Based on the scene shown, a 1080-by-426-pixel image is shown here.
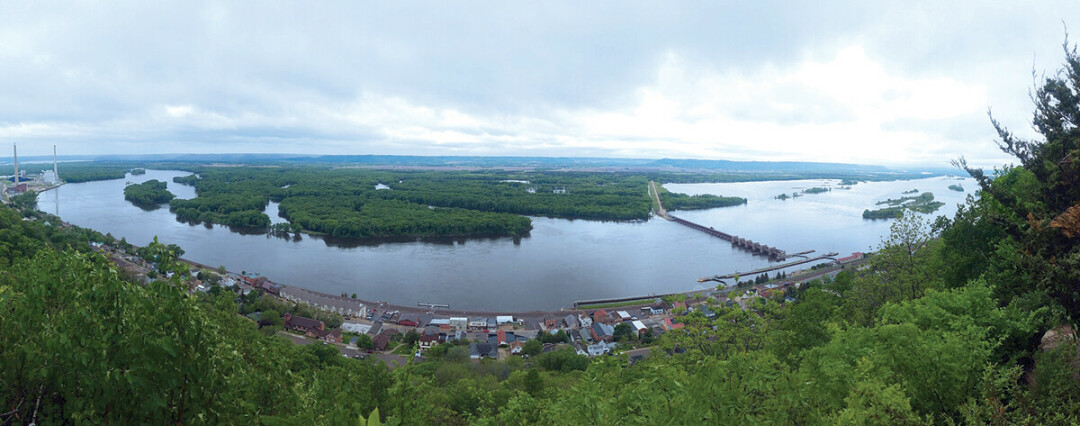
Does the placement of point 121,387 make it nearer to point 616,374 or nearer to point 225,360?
point 225,360

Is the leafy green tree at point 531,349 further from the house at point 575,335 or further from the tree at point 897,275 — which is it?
the tree at point 897,275

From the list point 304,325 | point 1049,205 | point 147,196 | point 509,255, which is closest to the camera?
point 1049,205

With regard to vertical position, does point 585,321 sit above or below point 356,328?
above

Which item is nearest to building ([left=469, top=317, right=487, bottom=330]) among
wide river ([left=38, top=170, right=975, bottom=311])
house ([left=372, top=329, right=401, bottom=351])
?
wide river ([left=38, top=170, right=975, bottom=311])

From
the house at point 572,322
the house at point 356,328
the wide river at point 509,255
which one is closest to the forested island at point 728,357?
the house at point 356,328

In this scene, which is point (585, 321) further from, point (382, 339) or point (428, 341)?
point (382, 339)

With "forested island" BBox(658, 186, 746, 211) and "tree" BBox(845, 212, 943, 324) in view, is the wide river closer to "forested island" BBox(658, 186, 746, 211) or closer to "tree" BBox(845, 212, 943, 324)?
"forested island" BBox(658, 186, 746, 211)

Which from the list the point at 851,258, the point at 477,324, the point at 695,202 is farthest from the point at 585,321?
the point at 695,202

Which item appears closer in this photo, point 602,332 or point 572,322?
point 602,332
